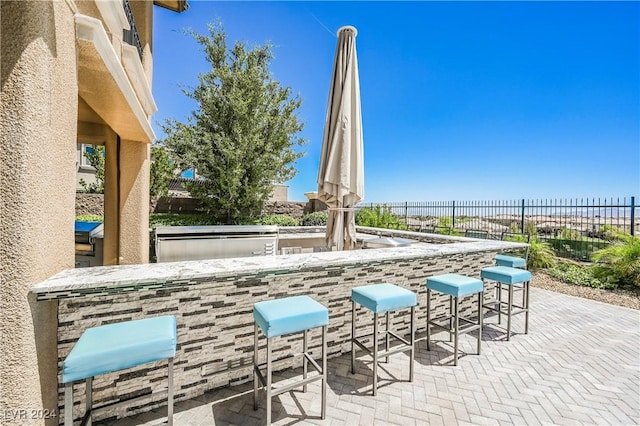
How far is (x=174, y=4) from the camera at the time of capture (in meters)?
5.39

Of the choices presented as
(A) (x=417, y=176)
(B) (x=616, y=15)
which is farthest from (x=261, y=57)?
(A) (x=417, y=176)

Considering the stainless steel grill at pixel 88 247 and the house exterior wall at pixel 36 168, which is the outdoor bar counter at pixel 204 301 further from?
the stainless steel grill at pixel 88 247

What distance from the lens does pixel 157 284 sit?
1.87 meters

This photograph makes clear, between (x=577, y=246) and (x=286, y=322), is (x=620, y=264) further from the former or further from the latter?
(x=286, y=322)

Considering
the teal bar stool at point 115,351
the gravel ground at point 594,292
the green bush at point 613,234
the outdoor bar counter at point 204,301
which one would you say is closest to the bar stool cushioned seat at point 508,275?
the outdoor bar counter at point 204,301

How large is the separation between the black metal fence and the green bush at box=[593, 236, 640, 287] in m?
1.02

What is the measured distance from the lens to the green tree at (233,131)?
6.79 m

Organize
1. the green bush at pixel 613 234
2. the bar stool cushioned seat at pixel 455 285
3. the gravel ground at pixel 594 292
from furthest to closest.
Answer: the green bush at pixel 613 234 → the gravel ground at pixel 594 292 → the bar stool cushioned seat at pixel 455 285

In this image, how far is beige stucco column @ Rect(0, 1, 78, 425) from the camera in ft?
4.33

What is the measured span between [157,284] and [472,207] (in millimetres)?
10759

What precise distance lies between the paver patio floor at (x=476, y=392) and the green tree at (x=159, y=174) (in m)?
8.99

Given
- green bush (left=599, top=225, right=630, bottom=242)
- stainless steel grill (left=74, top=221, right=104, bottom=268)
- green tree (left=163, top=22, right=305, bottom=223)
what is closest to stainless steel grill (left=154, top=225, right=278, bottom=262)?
stainless steel grill (left=74, top=221, right=104, bottom=268)

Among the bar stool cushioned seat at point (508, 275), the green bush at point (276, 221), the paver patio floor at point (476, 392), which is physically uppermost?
the green bush at point (276, 221)

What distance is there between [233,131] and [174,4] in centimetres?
282
